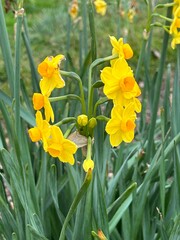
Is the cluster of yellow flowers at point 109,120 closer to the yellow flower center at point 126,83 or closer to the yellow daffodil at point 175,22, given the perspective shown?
the yellow flower center at point 126,83

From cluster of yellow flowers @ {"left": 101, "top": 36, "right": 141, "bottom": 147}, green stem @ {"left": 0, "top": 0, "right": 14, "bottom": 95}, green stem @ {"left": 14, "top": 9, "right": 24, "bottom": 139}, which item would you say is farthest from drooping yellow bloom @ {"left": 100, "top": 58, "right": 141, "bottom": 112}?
green stem @ {"left": 0, "top": 0, "right": 14, "bottom": 95}

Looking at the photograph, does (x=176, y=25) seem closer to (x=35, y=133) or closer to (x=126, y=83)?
(x=126, y=83)

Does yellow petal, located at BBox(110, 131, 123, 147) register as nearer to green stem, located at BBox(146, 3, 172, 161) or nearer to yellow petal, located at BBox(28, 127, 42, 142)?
yellow petal, located at BBox(28, 127, 42, 142)

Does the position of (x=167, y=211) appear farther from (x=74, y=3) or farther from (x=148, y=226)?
(x=74, y=3)

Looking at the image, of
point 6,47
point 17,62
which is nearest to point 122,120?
point 17,62

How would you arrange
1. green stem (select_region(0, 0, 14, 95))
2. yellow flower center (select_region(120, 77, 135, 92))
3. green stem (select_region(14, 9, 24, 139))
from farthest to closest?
green stem (select_region(0, 0, 14, 95)) → green stem (select_region(14, 9, 24, 139)) → yellow flower center (select_region(120, 77, 135, 92))

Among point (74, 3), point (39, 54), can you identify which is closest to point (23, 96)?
point (74, 3)

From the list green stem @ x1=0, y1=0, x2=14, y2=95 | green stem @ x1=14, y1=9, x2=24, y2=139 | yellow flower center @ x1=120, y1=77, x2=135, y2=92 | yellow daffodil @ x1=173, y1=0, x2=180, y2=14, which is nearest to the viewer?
yellow flower center @ x1=120, y1=77, x2=135, y2=92
